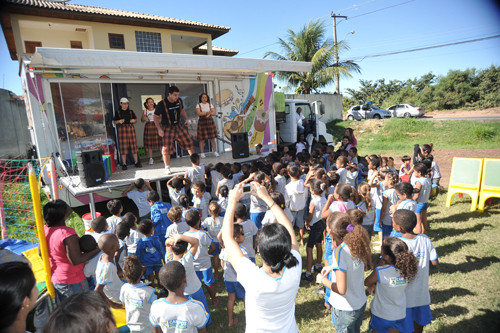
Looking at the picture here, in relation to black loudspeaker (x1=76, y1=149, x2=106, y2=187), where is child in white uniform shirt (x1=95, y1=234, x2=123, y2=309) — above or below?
below

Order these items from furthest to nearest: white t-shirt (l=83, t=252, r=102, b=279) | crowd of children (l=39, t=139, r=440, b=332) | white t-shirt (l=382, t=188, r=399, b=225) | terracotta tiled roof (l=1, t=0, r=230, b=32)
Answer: terracotta tiled roof (l=1, t=0, r=230, b=32) → white t-shirt (l=382, t=188, r=399, b=225) → white t-shirt (l=83, t=252, r=102, b=279) → crowd of children (l=39, t=139, r=440, b=332)

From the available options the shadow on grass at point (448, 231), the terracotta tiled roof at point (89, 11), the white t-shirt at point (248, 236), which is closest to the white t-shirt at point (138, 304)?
the white t-shirt at point (248, 236)

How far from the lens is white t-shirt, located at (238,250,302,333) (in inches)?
Result: 63.1

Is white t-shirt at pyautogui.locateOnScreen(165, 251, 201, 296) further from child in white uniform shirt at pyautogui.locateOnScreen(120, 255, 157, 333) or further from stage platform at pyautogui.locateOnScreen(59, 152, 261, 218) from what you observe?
stage platform at pyautogui.locateOnScreen(59, 152, 261, 218)

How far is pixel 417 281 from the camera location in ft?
8.13

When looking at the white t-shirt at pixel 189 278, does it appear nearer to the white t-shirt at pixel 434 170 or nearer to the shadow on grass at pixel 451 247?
the shadow on grass at pixel 451 247

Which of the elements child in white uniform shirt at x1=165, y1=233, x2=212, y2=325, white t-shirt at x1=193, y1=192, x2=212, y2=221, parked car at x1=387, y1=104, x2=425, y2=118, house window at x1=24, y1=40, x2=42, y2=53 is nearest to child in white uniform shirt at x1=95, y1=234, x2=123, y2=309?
child in white uniform shirt at x1=165, y1=233, x2=212, y2=325

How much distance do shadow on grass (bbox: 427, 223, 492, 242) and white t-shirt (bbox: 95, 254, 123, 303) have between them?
4.87 m

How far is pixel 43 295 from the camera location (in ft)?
9.14

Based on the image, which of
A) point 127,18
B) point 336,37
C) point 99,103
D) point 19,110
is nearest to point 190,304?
point 99,103

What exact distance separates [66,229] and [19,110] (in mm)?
12773

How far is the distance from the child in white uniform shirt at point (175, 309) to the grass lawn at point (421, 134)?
1307 cm

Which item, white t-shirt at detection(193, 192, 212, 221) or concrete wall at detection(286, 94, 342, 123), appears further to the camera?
concrete wall at detection(286, 94, 342, 123)

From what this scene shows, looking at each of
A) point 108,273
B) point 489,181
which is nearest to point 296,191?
point 108,273
